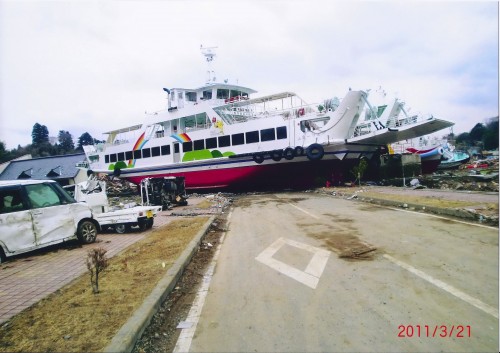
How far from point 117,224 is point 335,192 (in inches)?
451

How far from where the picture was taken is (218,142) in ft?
74.9

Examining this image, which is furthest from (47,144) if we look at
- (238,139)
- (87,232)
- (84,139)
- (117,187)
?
(87,232)

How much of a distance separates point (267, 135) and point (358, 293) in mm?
17525

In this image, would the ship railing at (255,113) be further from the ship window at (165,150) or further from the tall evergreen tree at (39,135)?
the tall evergreen tree at (39,135)

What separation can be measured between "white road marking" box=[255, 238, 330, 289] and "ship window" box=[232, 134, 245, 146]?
15545mm

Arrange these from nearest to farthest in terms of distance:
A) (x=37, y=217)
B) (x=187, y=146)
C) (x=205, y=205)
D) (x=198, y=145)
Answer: (x=37, y=217) → (x=205, y=205) → (x=198, y=145) → (x=187, y=146)

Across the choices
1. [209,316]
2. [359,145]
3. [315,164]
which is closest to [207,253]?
[209,316]

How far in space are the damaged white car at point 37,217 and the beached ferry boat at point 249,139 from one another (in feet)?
46.1

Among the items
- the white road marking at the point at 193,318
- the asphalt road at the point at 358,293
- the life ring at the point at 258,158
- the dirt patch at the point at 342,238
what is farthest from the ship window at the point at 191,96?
the white road marking at the point at 193,318

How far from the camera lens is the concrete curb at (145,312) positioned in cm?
283

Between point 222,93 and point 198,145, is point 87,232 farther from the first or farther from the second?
point 222,93

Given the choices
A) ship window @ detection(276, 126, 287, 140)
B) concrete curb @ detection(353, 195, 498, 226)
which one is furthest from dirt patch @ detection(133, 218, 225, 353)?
ship window @ detection(276, 126, 287, 140)

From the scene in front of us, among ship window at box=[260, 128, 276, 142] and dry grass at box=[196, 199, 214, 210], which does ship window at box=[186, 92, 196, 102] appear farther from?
dry grass at box=[196, 199, 214, 210]

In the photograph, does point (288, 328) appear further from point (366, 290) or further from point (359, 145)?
point (359, 145)
